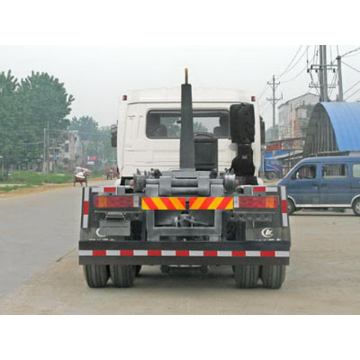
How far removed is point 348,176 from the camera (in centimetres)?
2247

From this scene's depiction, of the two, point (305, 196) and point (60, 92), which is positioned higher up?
point (60, 92)

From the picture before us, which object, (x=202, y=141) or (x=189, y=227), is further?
(x=202, y=141)

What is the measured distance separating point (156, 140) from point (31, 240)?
5297 mm

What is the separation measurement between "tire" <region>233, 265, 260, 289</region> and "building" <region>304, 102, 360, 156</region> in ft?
81.3

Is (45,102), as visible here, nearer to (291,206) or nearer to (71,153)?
(71,153)

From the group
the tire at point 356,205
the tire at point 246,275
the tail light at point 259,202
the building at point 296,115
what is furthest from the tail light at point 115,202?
the building at point 296,115

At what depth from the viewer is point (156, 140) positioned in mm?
10594

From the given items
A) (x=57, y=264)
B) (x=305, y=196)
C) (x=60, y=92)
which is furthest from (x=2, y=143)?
(x=57, y=264)

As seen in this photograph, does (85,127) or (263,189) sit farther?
(85,127)

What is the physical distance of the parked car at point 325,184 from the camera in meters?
22.5

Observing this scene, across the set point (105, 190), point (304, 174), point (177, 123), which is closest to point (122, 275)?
point (105, 190)

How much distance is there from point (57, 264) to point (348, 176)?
13648 mm

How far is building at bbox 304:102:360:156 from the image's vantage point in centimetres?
3550

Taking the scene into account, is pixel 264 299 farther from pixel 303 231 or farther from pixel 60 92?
pixel 60 92
